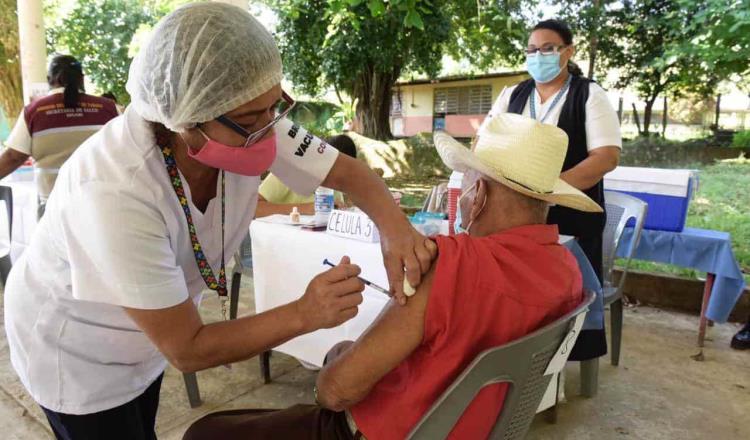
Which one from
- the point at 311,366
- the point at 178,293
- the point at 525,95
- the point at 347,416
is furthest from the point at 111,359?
the point at 525,95

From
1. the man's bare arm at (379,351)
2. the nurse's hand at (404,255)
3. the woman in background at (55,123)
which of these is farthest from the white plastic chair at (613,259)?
the woman in background at (55,123)

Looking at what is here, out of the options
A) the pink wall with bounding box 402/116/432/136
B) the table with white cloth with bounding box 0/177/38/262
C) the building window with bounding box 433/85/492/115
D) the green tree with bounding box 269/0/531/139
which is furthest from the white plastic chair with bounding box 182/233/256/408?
the pink wall with bounding box 402/116/432/136

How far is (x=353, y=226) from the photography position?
234cm

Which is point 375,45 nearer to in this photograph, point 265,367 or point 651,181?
point 651,181

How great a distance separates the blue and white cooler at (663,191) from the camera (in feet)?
11.4

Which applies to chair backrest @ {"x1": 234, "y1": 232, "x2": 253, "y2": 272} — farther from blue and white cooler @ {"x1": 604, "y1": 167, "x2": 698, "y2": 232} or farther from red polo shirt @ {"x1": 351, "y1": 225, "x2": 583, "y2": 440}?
blue and white cooler @ {"x1": 604, "y1": 167, "x2": 698, "y2": 232}

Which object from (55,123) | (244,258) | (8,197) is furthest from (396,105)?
(244,258)

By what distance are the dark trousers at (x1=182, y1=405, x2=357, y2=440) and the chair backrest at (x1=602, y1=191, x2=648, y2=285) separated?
7.46 feet

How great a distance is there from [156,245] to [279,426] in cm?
66

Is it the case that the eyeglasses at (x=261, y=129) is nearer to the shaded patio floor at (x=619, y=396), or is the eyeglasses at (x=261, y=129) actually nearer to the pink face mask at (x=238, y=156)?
the pink face mask at (x=238, y=156)

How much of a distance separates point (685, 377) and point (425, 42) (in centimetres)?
907

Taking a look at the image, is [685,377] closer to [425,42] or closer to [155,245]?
[155,245]

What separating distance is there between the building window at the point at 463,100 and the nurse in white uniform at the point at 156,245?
18.5 m

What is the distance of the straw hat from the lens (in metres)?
1.36
